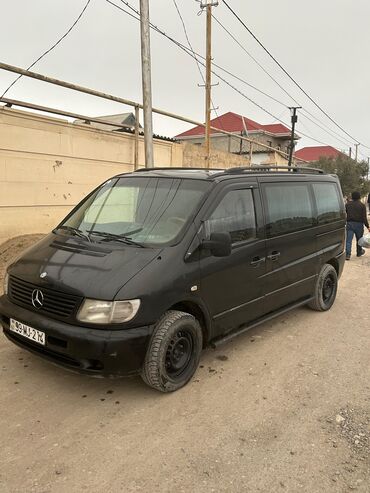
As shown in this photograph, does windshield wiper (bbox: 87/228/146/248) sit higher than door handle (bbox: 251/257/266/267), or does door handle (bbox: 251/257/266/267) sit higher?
windshield wiper (bbox: 87/228/146/248)

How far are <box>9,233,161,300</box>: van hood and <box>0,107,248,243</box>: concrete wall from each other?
3.80 metres

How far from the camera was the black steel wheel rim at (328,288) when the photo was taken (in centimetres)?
587

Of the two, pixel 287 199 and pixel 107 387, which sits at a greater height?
pixel 287 199

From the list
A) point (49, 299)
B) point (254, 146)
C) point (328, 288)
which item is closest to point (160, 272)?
point (49, 299)

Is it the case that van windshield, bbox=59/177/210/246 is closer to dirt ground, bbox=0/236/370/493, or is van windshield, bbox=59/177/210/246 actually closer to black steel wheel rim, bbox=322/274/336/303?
dirt ground, bbox=0/236/370/493

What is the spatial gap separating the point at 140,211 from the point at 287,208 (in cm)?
183

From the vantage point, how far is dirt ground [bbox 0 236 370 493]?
2.48 meters

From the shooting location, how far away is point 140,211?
3.99 m

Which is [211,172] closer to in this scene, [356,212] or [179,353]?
[179,353]

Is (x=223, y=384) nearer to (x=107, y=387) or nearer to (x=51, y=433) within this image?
(x=107, y=387)

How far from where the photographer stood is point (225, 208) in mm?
4000

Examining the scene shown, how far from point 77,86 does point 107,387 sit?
6.19 metres

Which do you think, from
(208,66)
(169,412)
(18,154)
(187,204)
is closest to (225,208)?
(187,204)

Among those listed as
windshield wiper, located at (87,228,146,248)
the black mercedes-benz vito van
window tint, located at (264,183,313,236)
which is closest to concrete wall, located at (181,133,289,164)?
window tint, located at (264,183,313,236)
